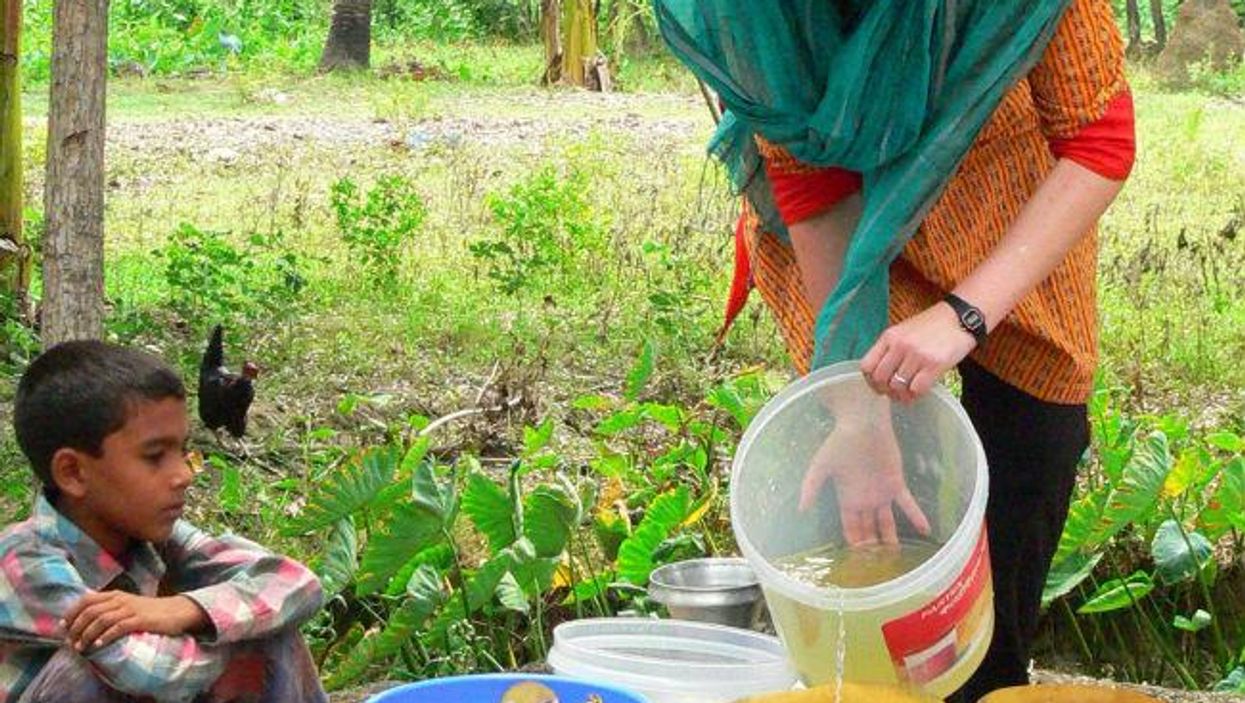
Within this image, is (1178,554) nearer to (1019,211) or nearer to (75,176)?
(1019,211)

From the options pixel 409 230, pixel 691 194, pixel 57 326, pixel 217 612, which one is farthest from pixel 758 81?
pixel 691 194

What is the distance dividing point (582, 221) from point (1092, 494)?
2887 mm

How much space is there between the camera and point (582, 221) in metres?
6.15

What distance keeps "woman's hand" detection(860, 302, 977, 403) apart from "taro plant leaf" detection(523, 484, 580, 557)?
1122 millimetres

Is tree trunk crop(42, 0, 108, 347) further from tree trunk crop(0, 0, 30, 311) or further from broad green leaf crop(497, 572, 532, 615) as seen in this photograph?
tree trunk crop(0, 0, 30, 311)

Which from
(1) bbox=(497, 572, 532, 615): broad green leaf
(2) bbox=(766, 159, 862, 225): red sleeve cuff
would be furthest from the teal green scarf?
(1) bbox=(497, 572, 532, 615): broad green leaf

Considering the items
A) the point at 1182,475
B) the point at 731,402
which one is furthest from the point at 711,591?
the point at 1182,475

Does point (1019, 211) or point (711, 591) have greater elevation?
point (1019, 211)

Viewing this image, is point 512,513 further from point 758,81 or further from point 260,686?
point 758,81

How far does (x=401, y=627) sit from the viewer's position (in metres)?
3.30

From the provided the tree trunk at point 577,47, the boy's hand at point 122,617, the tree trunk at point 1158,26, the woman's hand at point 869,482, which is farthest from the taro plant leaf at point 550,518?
the tree trunk at point 1158,26

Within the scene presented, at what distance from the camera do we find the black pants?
263cm

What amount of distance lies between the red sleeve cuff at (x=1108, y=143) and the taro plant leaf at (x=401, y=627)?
140cm

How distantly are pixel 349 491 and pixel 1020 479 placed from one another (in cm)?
115
